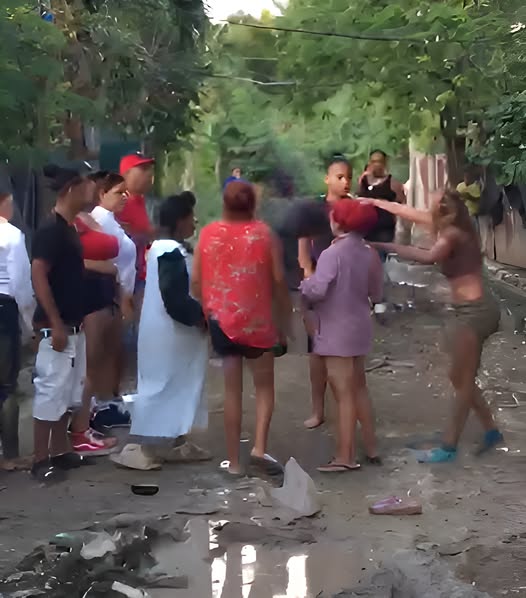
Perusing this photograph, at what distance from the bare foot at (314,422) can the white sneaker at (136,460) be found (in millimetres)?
1254

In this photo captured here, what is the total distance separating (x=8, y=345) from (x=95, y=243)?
2.87 feet

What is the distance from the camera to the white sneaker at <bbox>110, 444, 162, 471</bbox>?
558cm

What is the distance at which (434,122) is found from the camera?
14.5 meters

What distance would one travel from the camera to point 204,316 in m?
5.40

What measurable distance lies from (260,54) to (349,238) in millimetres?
10351

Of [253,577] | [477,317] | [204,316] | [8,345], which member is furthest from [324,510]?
[8,345]

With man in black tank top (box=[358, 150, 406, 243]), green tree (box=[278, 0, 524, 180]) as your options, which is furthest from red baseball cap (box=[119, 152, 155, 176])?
green tree (box=[278, 0, 524, 180])

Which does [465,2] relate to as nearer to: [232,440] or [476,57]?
[476,57]

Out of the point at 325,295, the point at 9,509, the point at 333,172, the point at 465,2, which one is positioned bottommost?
the point at 9,509

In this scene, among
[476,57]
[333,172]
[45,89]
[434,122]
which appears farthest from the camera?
[434,122]

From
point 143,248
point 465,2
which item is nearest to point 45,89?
point 143,248

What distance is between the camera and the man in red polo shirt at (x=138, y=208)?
6.49 metres

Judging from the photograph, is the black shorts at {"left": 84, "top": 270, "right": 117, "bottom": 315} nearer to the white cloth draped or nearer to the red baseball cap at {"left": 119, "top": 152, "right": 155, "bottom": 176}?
the white cloth draped

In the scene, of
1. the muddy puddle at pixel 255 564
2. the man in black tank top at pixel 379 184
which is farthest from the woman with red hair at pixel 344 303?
the man in black tank top at pixel 379 184
